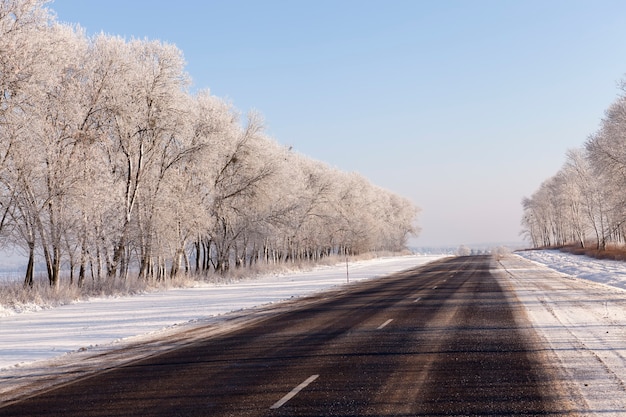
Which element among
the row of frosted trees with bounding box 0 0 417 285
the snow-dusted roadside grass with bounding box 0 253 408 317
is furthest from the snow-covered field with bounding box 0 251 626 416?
the row of frosted trees with bounding box 0 0 417 285

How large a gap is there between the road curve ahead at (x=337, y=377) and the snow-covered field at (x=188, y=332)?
557mm

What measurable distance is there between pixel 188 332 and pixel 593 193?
7666 cm

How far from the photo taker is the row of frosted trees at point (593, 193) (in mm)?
42681

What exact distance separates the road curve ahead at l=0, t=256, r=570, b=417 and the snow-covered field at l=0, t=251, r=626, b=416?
1.83 feet

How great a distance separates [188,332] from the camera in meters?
14.7

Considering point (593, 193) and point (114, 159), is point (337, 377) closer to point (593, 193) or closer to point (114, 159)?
point (114, 159)

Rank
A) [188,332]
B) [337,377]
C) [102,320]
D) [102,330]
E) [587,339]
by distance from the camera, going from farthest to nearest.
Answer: [102,320]
[102,330]
[188,332]
[587,339]
[337,377]

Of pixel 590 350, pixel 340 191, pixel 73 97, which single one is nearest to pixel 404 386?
pixel 590 350

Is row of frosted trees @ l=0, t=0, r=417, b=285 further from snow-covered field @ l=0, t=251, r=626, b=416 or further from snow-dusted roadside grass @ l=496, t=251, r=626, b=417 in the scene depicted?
snow-dusted roadside grass @ l=496, t=251, r=626, b=417

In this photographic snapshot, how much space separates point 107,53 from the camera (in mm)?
29734

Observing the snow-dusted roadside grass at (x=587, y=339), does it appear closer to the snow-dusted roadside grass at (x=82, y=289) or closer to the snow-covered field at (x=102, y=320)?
the snow-covered field at (x=102, y=320)

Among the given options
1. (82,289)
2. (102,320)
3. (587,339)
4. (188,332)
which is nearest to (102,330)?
(102,320)

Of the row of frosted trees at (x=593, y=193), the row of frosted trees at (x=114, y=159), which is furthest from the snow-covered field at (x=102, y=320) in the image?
the row of frosted trees at (x=593, y=193)

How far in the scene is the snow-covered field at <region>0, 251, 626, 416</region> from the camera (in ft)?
26.7
